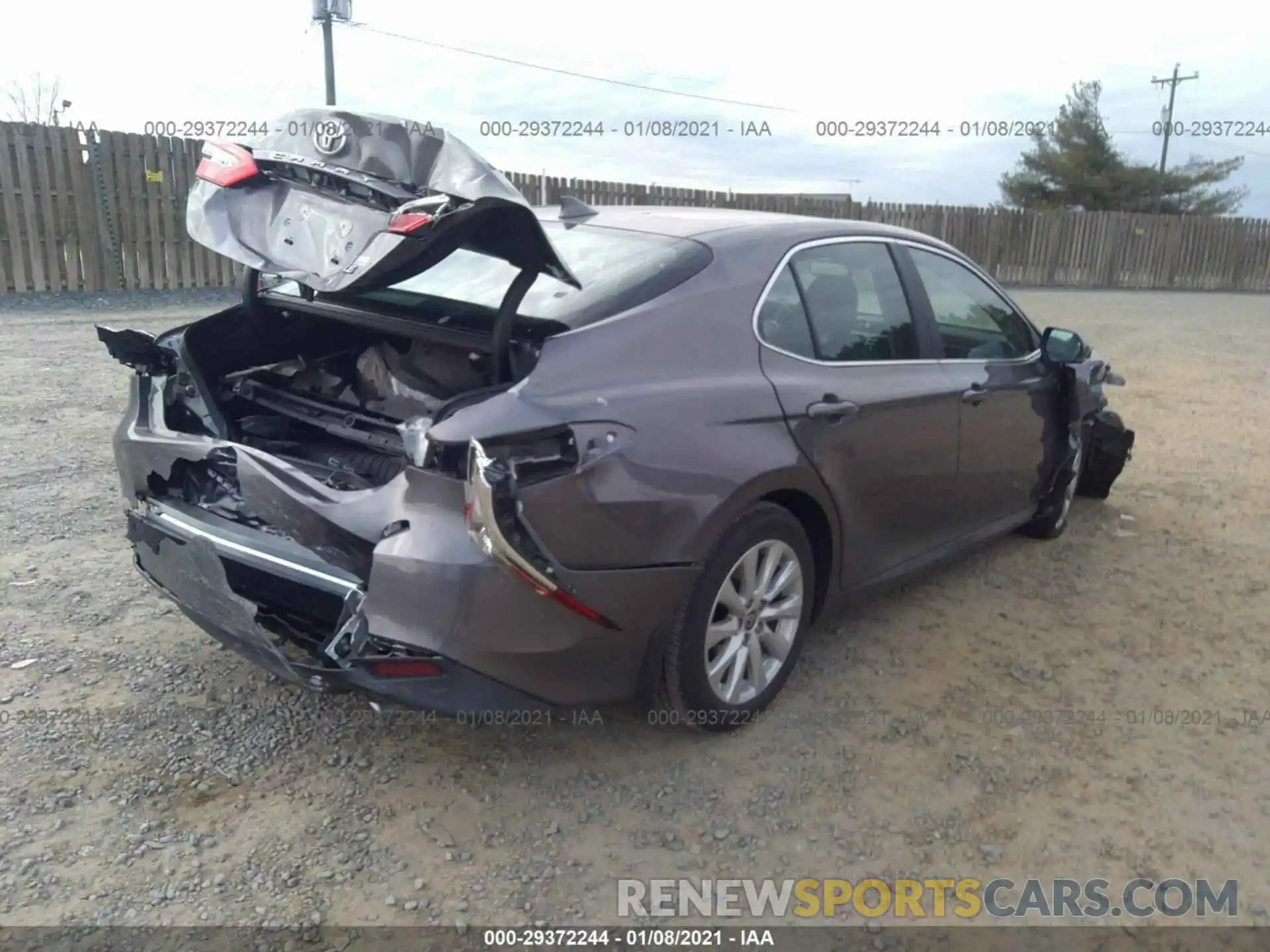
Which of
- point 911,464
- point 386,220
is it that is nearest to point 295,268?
point 386,220

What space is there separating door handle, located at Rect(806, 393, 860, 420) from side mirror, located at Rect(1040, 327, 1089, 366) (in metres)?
1.78

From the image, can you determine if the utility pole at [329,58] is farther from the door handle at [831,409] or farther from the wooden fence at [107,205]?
the door handle at [831,409]

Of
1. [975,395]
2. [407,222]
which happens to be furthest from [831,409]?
[407,222]

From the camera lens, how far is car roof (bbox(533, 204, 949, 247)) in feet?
11.0

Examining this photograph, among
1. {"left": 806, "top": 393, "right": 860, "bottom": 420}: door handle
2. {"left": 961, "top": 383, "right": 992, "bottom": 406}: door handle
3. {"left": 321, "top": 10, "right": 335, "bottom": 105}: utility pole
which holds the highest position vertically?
{"left": 321, "top": 10, "right": 335, "bottom": 105}: utility pole

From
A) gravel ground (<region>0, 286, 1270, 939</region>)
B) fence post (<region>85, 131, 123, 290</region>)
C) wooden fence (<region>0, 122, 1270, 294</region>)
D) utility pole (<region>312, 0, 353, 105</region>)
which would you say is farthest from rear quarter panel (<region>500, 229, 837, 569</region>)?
utility pole (<region>312, 0, 353, 105</region>)

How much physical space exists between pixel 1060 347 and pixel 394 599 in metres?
3.46

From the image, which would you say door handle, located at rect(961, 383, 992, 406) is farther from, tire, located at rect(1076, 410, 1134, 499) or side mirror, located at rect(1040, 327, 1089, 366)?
tire, located at rect(1076, 410, 1134, 499)

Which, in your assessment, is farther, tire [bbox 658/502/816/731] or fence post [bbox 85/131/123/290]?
fence post [bbox 85/131/123/290]

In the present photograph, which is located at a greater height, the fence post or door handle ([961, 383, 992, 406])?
the fence post

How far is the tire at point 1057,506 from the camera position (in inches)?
193

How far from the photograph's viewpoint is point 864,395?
11.1 ft

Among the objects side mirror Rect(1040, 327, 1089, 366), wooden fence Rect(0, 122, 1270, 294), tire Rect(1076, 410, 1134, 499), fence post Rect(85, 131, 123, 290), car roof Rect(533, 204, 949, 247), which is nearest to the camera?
car roof Rect(533, 204, 949, 247)

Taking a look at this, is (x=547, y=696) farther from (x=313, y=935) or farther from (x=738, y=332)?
(x=738, y=332)
